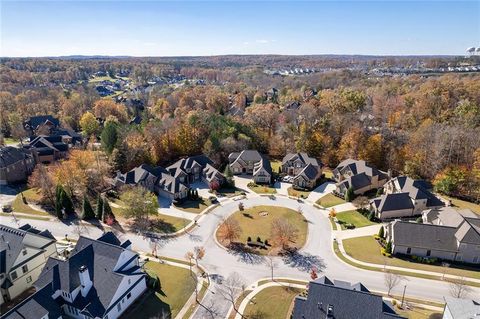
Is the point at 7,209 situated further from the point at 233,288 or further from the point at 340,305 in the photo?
the point at 340,305

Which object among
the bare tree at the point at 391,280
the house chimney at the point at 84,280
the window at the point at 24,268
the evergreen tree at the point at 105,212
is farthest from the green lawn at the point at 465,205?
the window at the point at 24,268

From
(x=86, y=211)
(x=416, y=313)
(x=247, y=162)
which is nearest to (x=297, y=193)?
(x=247, y=162)

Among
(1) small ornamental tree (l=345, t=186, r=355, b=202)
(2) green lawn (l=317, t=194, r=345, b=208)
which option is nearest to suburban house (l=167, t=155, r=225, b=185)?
(2) green lawn (l=317, t=194, r=345, b=208)

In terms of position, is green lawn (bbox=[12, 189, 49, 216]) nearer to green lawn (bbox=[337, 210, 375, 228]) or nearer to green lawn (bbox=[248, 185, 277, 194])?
green lawn (bbox=[248, 185, 277, 194])

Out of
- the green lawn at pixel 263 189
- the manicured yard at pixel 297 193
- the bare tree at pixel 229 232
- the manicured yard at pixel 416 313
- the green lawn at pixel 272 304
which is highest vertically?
the bare tree at pixel 229 232

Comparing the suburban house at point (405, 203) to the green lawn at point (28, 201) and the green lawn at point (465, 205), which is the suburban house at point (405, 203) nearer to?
the green lawn at point (465, 205)

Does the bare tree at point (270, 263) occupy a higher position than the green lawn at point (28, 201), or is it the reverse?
the green lawn at point (28, 201)

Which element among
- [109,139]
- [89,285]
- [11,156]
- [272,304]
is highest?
[109,139]
